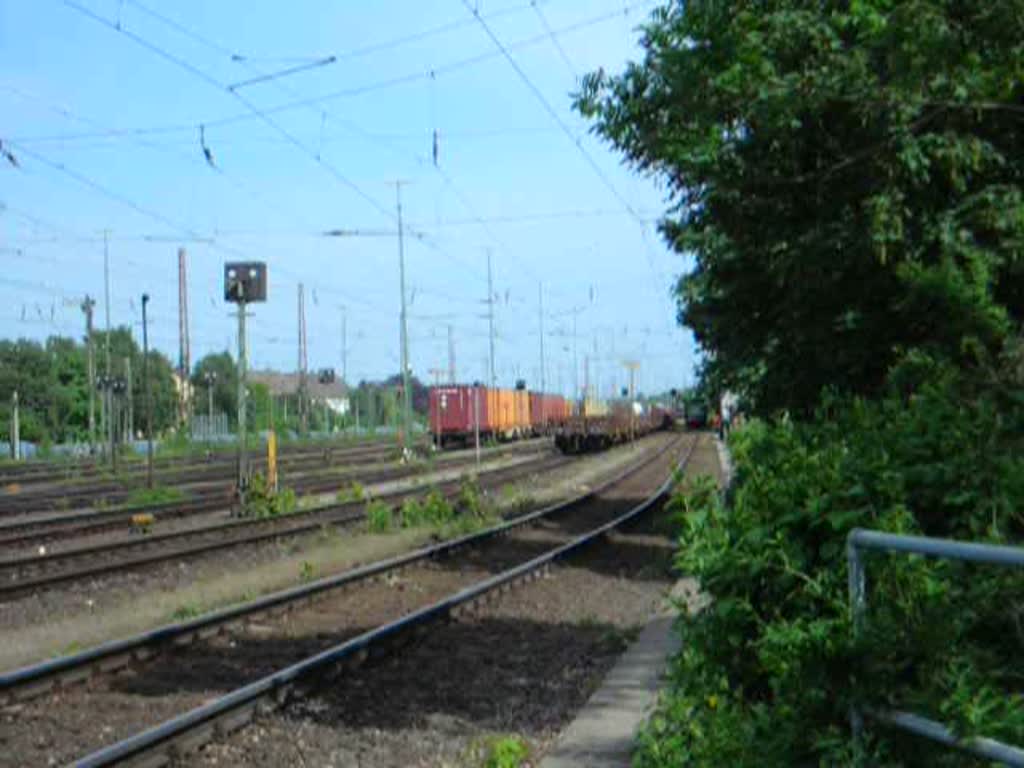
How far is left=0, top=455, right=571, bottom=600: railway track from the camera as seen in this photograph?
54.2 feet

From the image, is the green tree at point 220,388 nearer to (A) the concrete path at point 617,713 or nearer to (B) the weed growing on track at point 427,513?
(B) the weed growing on track at point 427,513

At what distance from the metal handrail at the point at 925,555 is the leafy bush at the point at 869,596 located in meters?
0.04

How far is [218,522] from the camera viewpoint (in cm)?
2439

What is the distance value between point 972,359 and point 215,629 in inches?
309

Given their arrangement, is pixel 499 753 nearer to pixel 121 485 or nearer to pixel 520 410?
pixel 121 485

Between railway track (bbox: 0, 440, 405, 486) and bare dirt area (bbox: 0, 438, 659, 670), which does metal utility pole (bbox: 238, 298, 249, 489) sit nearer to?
bare dirt area (bbox: 0, 438, 659, 670)

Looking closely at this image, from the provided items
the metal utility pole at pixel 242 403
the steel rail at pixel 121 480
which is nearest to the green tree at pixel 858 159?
the metal utility pole at pixel 242 403

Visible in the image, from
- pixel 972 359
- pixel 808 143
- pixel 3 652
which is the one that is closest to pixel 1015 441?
pixel 972 359

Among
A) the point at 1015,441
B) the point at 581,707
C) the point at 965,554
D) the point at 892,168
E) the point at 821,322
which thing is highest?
the point at 892,168

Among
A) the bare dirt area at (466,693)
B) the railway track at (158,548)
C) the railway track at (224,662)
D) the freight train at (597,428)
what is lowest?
the bare dirt area at (466,693)

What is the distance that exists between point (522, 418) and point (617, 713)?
65946 millimetres

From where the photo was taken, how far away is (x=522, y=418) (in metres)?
74.7

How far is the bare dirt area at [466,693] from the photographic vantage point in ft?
26.5

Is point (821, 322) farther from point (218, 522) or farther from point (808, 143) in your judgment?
point (218, 522)
